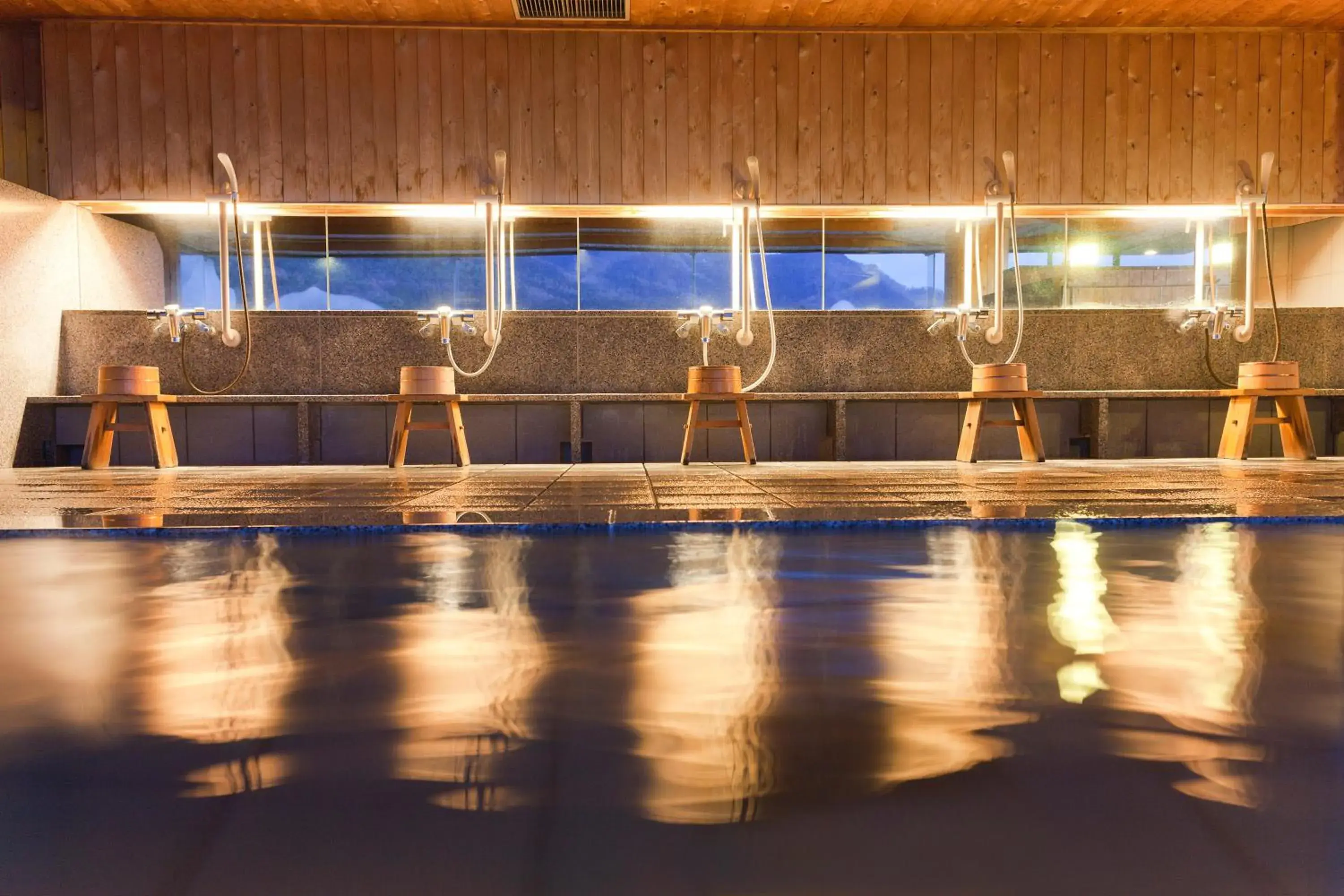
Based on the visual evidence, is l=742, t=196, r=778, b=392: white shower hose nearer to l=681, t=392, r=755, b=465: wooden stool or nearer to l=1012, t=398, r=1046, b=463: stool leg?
l=681, t=392, r=755, b=465: wooden stool

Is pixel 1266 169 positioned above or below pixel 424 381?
above

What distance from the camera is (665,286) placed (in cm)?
610

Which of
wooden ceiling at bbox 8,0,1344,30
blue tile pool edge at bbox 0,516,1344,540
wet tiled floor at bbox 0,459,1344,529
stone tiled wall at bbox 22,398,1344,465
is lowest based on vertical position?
blue tile pool edge at bbox 0,516,1344,540

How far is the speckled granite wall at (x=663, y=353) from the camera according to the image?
19.8 feet

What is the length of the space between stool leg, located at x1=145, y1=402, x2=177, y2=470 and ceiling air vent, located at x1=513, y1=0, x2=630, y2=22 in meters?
3.27

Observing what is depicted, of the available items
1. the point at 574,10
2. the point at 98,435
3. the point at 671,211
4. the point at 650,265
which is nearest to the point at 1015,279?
the point at 671,211

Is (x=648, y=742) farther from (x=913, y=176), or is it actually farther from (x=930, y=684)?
(x=913, y=176)

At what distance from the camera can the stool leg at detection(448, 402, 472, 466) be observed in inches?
201

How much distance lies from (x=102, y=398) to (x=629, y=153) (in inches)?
138

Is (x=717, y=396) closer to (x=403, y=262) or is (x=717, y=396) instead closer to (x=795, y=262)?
(x=795, y=262)

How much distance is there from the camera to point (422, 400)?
5.02 metres

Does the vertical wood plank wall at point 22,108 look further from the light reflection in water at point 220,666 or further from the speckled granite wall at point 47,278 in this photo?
the light reflection in water at point 220,666

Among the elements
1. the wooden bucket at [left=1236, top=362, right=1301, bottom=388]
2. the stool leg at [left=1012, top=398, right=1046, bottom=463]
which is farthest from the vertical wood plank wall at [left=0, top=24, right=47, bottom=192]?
the wooden bucket at [left=1236, top=362, right=1301, bottom=388]

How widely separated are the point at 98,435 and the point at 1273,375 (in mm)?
6747
